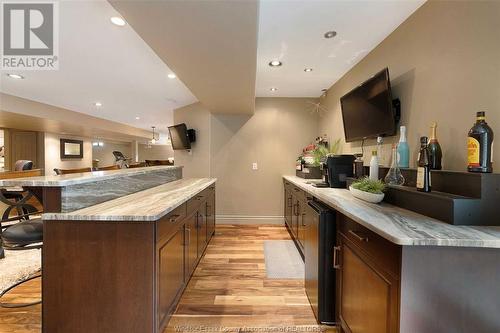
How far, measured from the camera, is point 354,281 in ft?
4.71

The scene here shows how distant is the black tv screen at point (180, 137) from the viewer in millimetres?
4719

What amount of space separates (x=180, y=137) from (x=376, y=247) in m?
4.22

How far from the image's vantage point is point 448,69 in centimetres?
160

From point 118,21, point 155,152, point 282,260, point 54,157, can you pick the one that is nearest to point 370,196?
point 282,260

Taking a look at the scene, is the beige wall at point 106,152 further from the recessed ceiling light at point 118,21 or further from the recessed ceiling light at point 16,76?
the recessed ceiling light at point 118,21

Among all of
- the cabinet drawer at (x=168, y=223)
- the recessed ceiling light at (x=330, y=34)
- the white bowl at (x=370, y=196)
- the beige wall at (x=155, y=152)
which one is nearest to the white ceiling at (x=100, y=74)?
the cabinet drawer at (x=168, y=223)

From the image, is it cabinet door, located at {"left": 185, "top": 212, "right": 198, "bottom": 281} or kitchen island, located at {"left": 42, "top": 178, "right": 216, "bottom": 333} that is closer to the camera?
kitchen island, located at {"left": 42, "top": 178, "right": 216, "bottom": 333}

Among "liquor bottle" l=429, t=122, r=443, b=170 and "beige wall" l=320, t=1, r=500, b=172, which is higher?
"beige wall" l=320, t=1, r=500, b=172

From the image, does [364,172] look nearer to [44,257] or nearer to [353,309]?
[353,309]

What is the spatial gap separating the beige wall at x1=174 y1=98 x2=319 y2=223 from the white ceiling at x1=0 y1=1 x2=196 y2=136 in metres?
1.12

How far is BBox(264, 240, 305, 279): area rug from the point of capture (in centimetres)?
262

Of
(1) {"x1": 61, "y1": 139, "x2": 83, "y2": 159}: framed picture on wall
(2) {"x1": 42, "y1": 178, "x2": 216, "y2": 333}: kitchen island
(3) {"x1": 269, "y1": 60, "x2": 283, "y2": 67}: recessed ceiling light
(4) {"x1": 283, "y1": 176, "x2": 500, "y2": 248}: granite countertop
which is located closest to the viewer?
(4) {"x1": 283, "y1": 176, "x2": 500, "y2": 248}: granite countertop

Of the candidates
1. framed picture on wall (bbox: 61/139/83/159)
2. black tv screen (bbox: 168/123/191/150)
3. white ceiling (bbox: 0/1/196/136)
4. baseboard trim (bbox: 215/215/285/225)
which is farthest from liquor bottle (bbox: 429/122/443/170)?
framed picture on wall (bbox: 61/139/83/159)

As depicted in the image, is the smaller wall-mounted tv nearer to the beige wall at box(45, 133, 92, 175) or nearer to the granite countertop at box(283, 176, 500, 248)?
the granite countertop at box(283, 176, 500, 248)
